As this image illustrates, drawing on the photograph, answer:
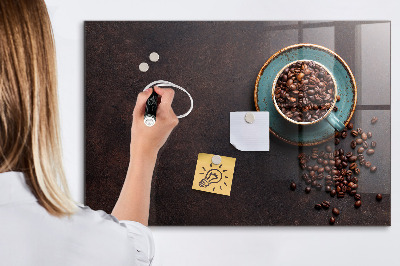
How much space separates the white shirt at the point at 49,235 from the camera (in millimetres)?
493

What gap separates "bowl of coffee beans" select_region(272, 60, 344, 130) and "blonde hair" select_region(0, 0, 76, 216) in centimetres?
80

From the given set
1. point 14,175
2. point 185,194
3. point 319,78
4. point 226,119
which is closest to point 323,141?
point 319,78

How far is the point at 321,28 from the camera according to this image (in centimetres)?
129

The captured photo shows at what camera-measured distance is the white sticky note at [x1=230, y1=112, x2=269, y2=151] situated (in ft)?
4.19

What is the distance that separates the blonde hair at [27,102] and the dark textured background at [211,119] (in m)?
0.72

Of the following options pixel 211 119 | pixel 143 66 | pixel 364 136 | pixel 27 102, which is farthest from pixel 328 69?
pixel 27 102

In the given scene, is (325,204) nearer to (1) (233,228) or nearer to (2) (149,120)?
(1) (233,228)

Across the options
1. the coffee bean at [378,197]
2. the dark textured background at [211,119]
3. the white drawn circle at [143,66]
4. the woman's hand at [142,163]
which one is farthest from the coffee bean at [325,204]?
the white drawn circle at [143,66]

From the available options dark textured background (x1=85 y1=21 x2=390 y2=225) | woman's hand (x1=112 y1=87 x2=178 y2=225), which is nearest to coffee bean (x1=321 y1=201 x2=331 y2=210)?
dark textured background (x1=85 y1=21 x2=390 y2=225)

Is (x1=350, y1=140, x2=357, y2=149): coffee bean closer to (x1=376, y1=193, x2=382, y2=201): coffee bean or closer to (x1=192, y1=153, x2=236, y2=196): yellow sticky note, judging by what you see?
(x1=376, y1=193, x2=382, y2=201): coffee bean

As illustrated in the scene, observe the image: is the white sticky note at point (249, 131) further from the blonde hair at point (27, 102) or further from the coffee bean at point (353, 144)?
the blonde hair at point (27, 102)

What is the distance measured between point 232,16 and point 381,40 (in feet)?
1.54

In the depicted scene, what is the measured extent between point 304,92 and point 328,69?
0.37ft

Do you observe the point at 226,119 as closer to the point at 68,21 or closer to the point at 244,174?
the point at 244,174
